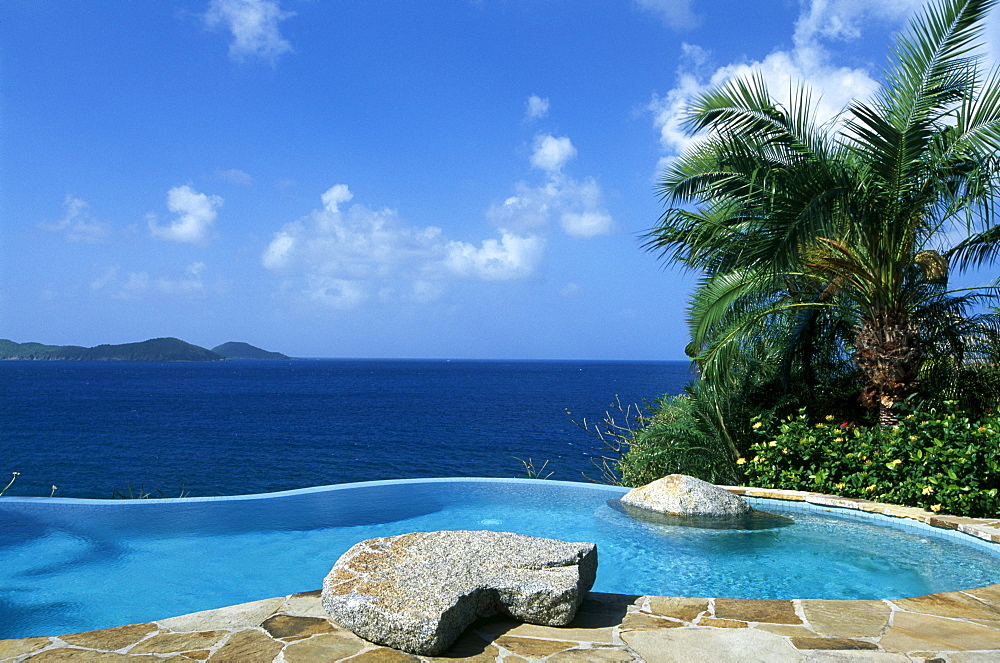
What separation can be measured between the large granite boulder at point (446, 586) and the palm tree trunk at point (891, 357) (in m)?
5.62

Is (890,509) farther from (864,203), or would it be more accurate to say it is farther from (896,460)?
(864,203)

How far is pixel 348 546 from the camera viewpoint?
6.45 meters

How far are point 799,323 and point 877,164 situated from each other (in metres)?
2.79

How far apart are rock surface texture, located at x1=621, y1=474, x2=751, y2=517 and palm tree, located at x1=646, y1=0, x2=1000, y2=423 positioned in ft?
6.03

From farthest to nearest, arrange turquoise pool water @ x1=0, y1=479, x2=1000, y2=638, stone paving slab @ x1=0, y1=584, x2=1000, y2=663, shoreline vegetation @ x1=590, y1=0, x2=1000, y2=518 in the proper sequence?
1. shoreline vegetation @ x1=590, y1=0, x2=1000, y2=518
2. turquoise pool water @ x1=0, y1=479, x2=1000, y2=638
3. stone paving slab @ x1=0, y1=584, x2=1000, y2=663

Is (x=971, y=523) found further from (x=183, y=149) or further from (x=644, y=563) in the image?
(x=183, y=149)

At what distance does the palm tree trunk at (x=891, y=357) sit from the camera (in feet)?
26.0

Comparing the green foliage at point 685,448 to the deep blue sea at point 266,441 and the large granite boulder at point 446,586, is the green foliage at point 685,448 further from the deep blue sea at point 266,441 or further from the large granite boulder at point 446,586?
the large granite boulder at point 446,586

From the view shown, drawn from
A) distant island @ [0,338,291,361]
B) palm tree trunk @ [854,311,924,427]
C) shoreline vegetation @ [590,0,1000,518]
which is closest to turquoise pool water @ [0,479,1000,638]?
shoreline vegetation @ [590,0,1000,518]

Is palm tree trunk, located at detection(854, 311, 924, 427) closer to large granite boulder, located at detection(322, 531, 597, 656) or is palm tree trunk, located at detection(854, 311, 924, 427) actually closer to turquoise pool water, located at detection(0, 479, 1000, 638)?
turquoise pool water, located at detection(0, 479, 1000, 638)

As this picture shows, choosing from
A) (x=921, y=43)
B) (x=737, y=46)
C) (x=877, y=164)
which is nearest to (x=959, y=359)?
(x=877, y=164)

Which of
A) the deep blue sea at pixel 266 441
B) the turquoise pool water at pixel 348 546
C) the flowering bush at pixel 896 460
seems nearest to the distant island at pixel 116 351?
the deep blue sea at pixel 266 441

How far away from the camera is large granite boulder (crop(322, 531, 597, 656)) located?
11.1ft

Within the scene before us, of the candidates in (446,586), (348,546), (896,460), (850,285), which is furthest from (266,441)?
(446,586)
